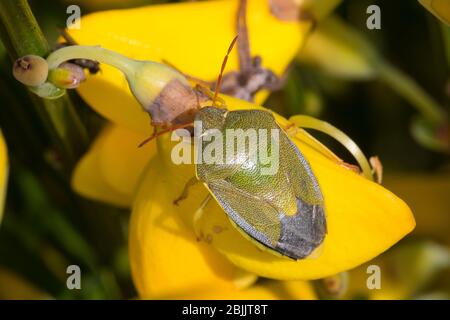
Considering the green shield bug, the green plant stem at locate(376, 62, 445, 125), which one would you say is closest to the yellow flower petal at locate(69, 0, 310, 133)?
the green shield bug

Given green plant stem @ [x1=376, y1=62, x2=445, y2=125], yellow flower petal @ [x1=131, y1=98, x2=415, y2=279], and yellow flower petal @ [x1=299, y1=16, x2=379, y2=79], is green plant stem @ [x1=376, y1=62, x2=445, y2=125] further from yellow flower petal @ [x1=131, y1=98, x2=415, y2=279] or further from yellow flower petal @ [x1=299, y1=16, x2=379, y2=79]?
yellow flower petal @ [x1=131, y1=98, x2=415, y2=279]

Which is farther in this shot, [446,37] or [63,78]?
[446,37]

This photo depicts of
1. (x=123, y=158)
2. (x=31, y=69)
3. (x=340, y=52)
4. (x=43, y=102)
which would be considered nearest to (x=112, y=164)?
(x=123, y=158)

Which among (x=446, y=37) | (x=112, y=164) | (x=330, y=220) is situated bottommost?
(x=330, y=220)

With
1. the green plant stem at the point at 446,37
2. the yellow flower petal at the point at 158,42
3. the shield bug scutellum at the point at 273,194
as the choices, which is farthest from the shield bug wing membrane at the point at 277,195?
the green plant stem at the point at 446,37

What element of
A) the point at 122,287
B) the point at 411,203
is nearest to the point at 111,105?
the point at 122,287

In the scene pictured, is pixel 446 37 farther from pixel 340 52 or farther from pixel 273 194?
pixel 273 194
